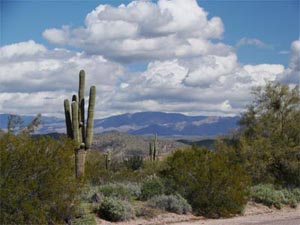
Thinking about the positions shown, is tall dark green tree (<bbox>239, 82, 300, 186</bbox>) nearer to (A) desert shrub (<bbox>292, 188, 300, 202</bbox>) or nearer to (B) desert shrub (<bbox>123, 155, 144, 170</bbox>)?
(A) desert shrub (<bbox>292, 188, 300, 202</bbox>)

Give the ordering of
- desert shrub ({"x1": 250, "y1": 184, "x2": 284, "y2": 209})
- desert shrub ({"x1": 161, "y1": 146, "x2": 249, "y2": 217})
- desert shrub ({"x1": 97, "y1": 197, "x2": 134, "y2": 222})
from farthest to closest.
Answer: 1. desert shrub ({"x1": 250, "y1": 184, "x2": 284, "y2": 209})
2. desert shrub ({"x1": 161, "y1": 146, "x2": 249, "y2": 217})
3. desert shrub ({"x1": 97, "y1": 197, "x2": 134, "y2": 222})

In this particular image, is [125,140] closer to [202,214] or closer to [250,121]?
[250,121]

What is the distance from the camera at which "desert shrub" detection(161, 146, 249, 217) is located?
77.3ft

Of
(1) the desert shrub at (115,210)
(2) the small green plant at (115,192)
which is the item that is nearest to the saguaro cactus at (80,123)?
(2) the small green plant at (115,192)

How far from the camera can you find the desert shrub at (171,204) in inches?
888

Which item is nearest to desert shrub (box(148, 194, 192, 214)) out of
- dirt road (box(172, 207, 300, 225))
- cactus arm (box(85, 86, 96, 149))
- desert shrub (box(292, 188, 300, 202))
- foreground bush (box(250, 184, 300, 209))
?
dirt road (box(172, 207, 300, 225))

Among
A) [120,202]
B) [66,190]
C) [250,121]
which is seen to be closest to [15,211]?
[66,190]

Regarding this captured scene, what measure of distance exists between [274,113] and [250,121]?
1607mm

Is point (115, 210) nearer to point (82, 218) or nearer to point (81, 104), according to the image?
point (82, 218)

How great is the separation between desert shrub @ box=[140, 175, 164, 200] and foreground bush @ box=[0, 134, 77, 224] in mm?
8395

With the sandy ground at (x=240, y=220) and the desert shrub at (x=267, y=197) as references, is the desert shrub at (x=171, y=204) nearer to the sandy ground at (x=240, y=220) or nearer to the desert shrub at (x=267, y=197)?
the sandy ground at (x=240, y=220)

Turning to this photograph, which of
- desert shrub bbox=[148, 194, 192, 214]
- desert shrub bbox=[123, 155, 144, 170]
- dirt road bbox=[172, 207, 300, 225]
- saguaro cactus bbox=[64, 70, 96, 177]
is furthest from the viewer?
desert shrub bbox=[123, 155, 144, 170]

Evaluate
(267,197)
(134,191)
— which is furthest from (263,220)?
(134,191)

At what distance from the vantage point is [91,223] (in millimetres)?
18094
